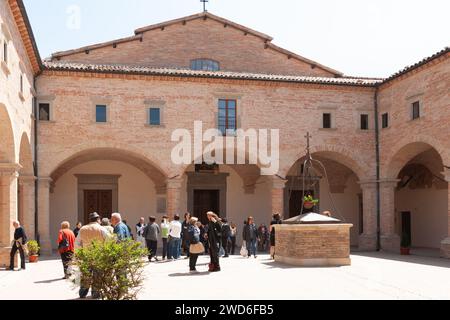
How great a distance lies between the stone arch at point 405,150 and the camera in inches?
698

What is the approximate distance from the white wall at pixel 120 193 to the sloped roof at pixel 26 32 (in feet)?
19.5

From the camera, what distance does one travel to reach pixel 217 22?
23438mm

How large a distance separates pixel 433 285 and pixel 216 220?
191 inches

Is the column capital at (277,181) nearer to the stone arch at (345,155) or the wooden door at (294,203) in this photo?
the stone arch at (345,155)

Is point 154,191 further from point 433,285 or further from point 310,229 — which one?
point 433,285

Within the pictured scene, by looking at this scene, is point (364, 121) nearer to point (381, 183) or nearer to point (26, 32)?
point (381, 183)

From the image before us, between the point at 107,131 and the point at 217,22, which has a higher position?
the point at 217,22

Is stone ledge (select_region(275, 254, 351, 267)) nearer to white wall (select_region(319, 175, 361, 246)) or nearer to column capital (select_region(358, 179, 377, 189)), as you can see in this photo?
column capital (select_region(358, 179, 377, 189))

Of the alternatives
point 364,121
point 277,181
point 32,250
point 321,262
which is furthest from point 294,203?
point 32,250

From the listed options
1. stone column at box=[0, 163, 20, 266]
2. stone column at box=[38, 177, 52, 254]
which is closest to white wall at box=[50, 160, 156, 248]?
stone column at box=[38, 177, 52, 254]

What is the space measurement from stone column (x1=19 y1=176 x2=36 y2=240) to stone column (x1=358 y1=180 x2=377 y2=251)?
485 inches

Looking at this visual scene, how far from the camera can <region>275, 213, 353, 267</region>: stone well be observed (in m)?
12.5

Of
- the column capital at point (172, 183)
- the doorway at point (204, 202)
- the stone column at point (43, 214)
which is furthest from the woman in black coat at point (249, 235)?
the doorway at point (204, 202)
